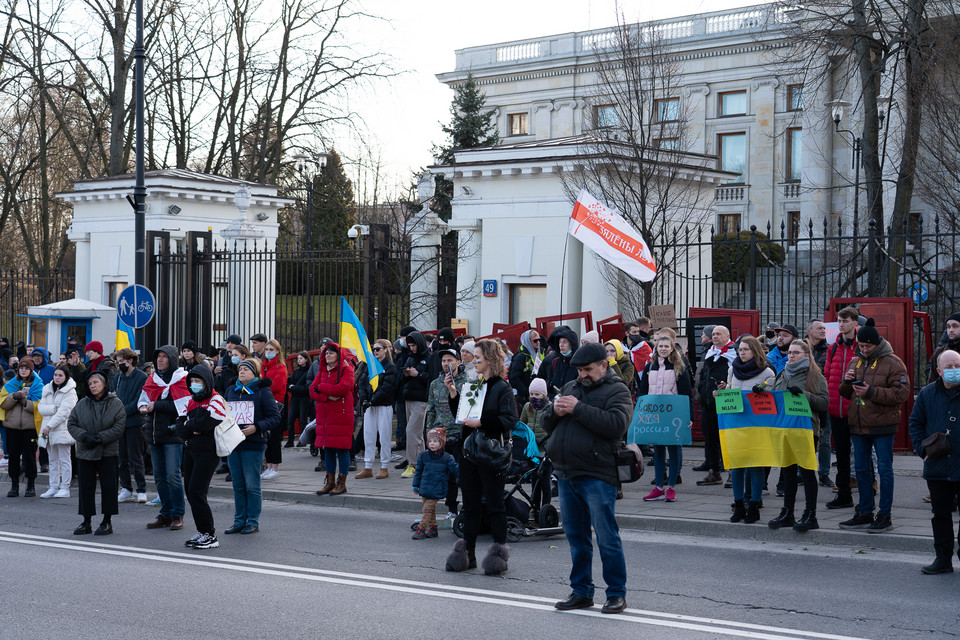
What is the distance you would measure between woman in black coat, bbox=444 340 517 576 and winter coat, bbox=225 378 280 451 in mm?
3018

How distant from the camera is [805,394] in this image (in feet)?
33.6

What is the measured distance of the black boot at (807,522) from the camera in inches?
391

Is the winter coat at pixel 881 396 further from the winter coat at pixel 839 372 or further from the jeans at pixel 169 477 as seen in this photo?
the jeans at pixel 169 477

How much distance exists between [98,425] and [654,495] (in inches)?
241

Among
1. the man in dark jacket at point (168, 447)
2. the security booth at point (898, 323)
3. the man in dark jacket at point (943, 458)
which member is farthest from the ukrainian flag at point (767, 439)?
the man in dark jacket at point (168, 447)

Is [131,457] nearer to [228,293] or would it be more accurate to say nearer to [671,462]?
[671,462]

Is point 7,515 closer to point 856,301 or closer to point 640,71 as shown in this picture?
point 856,301

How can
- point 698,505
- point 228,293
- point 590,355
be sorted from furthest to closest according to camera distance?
point 228,293, point 698,505, point 590,355

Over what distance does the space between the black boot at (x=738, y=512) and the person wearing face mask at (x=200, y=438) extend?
197 inches

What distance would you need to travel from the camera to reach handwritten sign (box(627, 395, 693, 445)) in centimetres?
1192

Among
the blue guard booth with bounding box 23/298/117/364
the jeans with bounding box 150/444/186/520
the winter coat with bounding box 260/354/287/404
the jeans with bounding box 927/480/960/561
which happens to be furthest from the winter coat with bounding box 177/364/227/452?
the blue guard booth with bounding box 23/298/117/364

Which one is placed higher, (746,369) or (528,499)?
(746,369)

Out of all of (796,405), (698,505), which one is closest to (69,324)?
(698,505)

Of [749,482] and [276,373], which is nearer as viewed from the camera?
[749,482]
